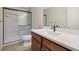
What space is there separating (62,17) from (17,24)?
0.71 meters

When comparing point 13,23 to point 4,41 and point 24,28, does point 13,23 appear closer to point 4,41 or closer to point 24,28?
point 24,28

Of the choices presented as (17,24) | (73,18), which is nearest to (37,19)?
(17,24)

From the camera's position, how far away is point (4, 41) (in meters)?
1.46

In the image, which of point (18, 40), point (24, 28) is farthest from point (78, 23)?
point (18, 40)

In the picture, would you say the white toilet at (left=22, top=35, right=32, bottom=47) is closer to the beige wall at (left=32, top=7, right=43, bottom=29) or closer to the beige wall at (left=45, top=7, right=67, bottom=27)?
the beige wall at (left=32, top=7, right=43, bottom=29)

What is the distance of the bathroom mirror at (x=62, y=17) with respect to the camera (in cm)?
141

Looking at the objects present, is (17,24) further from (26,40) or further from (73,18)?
(73,18)

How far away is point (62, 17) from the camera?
1.64 m

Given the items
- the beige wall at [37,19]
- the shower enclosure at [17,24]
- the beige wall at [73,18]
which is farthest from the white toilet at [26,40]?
the beige wall at [73,18]

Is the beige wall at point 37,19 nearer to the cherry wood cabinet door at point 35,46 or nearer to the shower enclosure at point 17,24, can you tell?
the shower enclosure at point 17,24

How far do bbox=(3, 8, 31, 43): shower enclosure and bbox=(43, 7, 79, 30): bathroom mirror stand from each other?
323mm

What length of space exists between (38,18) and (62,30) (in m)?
0.52

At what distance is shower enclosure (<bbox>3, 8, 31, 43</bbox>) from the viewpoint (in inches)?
56.4
